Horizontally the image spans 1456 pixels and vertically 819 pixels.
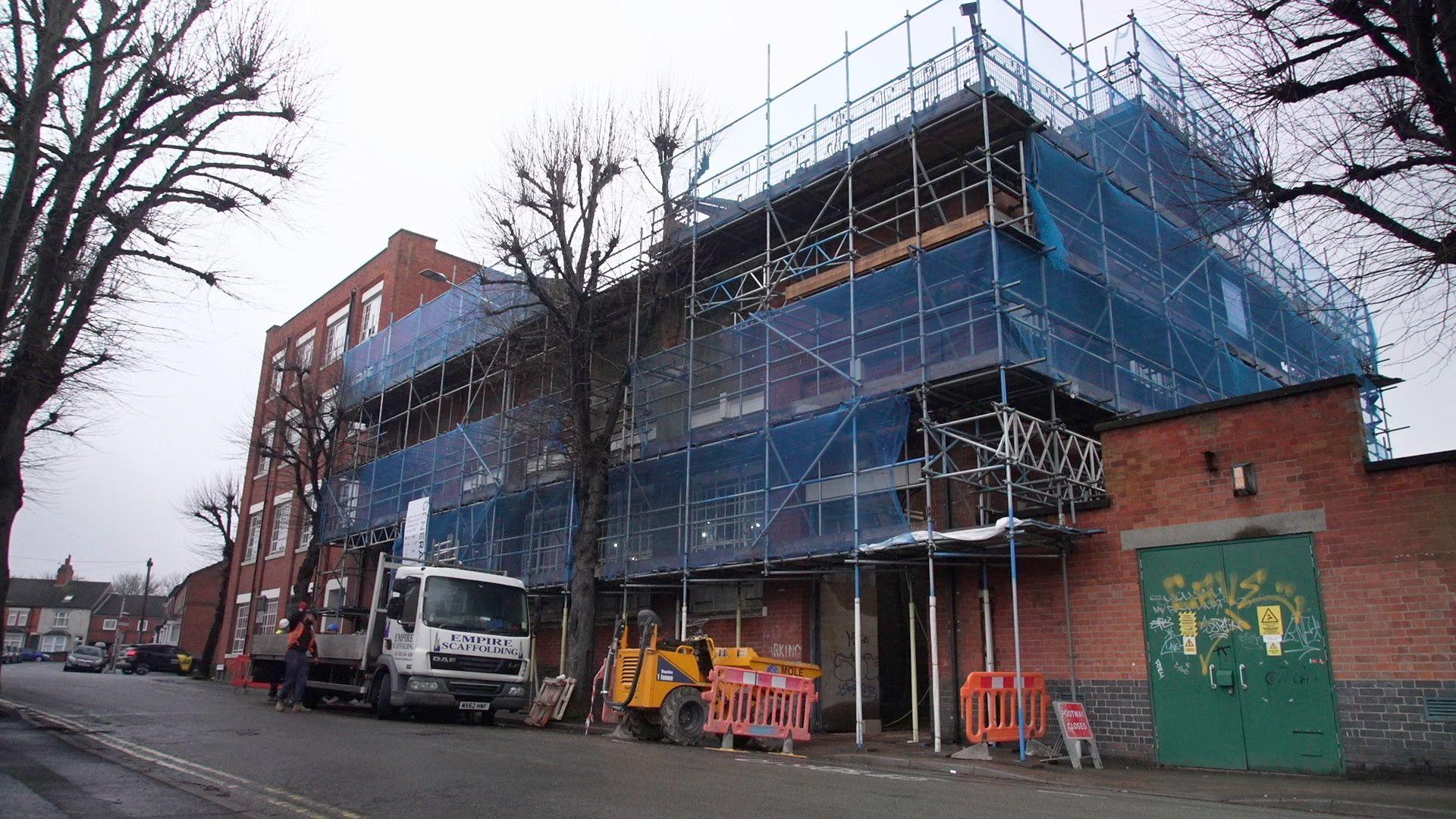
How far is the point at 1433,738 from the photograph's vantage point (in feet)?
31.1

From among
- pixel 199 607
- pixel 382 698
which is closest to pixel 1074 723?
pixel 382 698

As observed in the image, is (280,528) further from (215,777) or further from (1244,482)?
(1244,482)

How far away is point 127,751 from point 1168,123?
18.9 m

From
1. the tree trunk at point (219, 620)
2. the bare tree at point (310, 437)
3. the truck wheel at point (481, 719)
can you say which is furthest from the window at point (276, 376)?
the truck wheel at point (481, 719)

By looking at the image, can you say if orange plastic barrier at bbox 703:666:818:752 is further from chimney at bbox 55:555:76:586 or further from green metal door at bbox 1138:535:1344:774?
chimney at bbox 55:555:76:586

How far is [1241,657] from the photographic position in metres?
10.9

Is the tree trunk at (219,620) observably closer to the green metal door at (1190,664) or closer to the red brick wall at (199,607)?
the red brick wall at (199,607)

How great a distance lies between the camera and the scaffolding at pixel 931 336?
13.5m

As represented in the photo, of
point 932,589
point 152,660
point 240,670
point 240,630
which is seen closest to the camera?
point 932,589

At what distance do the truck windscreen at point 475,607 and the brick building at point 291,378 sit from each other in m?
14.7

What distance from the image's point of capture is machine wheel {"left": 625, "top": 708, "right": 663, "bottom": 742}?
13.2 meters

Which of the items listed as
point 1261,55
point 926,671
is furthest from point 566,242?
point 1261,55

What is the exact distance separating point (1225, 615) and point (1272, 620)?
48 centimetres

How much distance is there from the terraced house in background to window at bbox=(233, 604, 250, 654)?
15.7m
